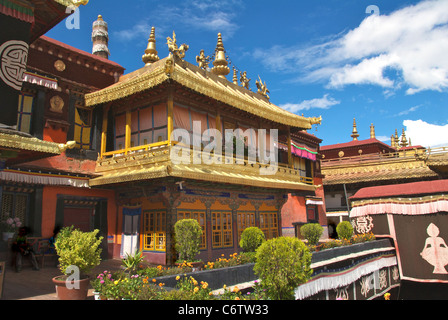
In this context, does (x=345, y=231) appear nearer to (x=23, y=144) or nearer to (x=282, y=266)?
(x=282, y=266)

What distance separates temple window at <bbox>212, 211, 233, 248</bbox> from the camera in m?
16.0

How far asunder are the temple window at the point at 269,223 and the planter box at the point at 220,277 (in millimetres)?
10263

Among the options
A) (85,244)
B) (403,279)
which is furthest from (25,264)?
(403,279)

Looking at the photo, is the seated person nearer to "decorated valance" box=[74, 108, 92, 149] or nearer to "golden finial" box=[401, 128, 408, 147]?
"decorated valance" box=[74, 108, 92, 149]

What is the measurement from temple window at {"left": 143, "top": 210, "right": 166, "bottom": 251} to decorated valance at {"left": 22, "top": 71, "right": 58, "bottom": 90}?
6.78 m

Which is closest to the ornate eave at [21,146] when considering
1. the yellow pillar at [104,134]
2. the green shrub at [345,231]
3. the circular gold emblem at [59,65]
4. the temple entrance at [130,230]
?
the yellow pillar at [104,134]

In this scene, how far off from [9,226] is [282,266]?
10.6 m

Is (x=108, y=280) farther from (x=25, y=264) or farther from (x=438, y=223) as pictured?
(x=438, y=223)

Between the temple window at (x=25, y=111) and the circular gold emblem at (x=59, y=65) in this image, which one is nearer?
the temple window at (x=25, y=111)

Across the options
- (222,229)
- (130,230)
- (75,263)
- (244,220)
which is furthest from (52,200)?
(244,220)

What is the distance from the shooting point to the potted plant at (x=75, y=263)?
7.84 m

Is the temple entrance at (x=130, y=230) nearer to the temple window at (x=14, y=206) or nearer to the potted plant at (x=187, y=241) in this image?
the potted plant at (x=187, y=241)

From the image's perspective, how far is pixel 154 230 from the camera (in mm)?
14352
